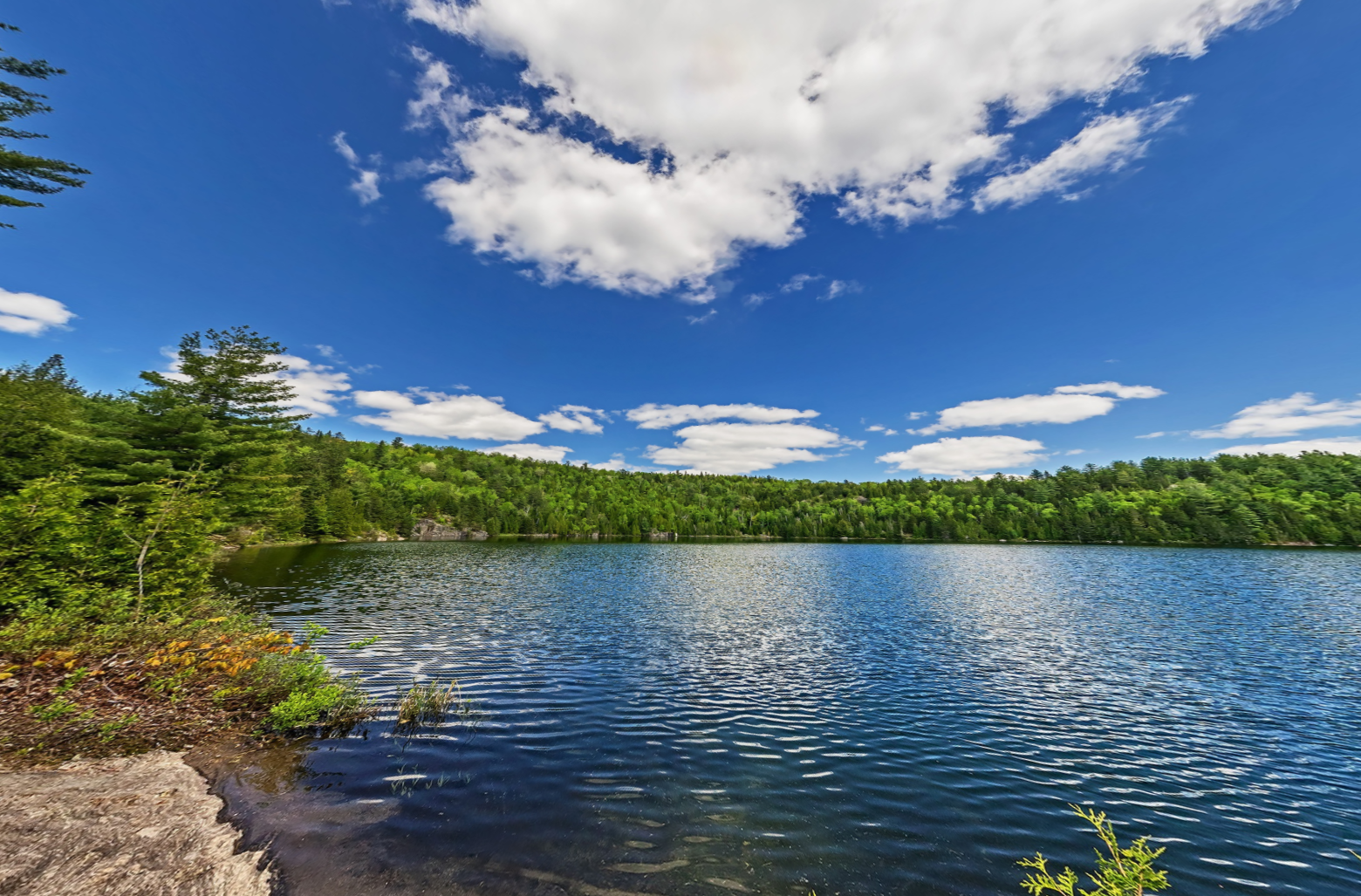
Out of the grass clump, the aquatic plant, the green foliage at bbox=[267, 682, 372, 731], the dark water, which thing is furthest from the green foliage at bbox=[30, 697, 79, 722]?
the aquatic plant

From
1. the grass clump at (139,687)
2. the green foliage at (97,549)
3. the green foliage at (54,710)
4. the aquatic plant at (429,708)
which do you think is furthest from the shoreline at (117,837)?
A: the green foliage at (97,549)

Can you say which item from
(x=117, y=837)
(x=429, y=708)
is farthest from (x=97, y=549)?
(x=117, y=837)

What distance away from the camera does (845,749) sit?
1542cm

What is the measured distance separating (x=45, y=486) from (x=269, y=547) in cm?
9940

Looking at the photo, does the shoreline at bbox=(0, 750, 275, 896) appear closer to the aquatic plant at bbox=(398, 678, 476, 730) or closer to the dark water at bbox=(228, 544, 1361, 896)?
the dark water at bbox=(228, 544, 1361, 896)

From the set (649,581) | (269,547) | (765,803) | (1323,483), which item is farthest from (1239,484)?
(269,547)

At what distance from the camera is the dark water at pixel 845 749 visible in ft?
32.7

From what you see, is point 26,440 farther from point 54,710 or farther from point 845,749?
point 845,749

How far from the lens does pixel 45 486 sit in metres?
17.1

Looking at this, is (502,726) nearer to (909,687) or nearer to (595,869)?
(595,869)

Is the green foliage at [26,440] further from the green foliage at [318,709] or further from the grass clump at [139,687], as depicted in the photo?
the green foliage at [318,709]

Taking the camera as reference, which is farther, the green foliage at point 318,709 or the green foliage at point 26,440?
the green foliage at point 26,440

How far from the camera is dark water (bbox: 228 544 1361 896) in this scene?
997 cm

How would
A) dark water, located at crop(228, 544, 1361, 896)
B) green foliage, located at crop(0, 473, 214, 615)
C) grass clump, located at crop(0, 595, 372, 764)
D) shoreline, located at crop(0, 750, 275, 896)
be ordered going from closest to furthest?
shoreline, located at crop(0, 750, 275, 896)
dark water, located at crop(228, 544, 1361, 896)
grass clump, located at crop(0, 595, 372, 764)
green foliage, located at crop(0, 473, 214, 615)
